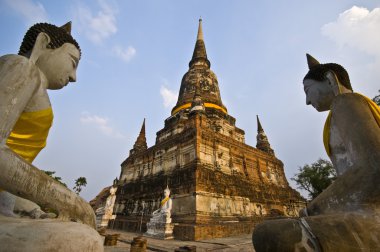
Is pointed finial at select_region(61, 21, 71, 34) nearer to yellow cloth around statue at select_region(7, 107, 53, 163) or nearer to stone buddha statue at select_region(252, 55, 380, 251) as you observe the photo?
yellow cloth around statue at select_region(7, 107, 53, 163)

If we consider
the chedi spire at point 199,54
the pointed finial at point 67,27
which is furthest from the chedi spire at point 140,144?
the pointed finial at point 67,27

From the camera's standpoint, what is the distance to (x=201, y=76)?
23.4 metres

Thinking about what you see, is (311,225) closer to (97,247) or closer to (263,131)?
(97,247)

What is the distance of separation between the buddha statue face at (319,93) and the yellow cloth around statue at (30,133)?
2851 millimetres

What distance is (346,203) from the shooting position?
61.2 inches

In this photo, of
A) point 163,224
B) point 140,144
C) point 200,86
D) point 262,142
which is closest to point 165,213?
point 163,224

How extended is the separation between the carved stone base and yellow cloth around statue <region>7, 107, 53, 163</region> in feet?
31.9

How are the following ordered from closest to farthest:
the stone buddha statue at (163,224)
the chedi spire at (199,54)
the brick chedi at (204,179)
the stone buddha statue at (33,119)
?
the stone buddha statue at (33,119), the stone buddha statue at (163,224), the brick chedi at (204,179), the chedi spire at (199,54)

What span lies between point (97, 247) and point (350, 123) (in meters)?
2.12

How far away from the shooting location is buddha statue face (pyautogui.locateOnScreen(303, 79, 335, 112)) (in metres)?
2.36

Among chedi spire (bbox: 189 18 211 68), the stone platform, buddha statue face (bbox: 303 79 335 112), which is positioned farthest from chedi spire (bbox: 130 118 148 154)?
buddha statue face (bbox: 303 79 335 112)

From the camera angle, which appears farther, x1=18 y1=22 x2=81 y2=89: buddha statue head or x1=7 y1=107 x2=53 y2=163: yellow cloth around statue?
x1=18 y1=22 x2=81 y2=89: buddha statue head

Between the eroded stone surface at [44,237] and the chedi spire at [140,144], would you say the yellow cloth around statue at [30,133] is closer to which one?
the eroded stone surface at [44,237]

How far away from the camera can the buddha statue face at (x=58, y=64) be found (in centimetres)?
196
